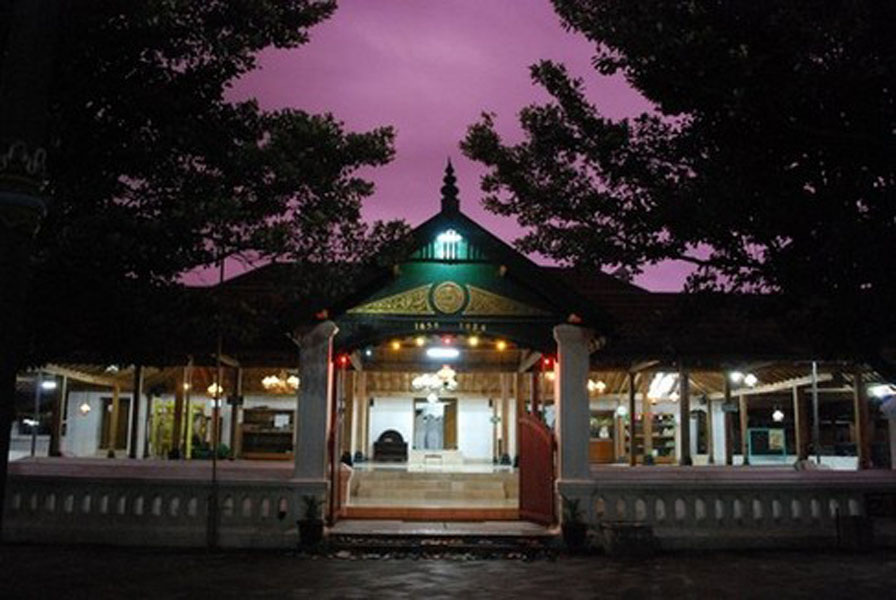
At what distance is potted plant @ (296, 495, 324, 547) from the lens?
41.5 ft

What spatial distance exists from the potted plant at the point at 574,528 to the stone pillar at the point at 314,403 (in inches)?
152

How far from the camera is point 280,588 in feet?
31.9

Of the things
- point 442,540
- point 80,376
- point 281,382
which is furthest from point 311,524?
point 80,376

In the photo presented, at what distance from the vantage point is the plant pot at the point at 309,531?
12.6m

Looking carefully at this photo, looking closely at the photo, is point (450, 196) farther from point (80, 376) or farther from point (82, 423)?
point (82, 423)

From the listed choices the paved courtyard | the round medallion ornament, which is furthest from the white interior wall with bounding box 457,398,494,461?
the paved courtyard

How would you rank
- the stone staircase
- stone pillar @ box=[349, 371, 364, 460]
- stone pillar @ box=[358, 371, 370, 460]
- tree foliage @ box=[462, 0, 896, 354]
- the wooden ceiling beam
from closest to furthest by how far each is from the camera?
tree foliage @ box=[462, 0, 896, 354] < the stone staircase < the wooden ceiling beam < stone pillar @ box=[349, 371, 364, 460] < stone pillar @ box=[358, 371, 370, 460]

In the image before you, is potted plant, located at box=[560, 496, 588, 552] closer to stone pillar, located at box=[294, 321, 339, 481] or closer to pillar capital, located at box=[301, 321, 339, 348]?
stone pillar, located at box=[294, 321, 339, 481]

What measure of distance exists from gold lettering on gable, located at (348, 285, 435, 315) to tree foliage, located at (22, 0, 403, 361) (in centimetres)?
373

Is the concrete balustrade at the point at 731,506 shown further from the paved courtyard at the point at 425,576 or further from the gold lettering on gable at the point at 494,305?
the gold lettering on gable at the point at 494,305

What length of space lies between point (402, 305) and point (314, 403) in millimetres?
2128

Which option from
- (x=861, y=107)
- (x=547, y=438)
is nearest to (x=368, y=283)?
(x=547, y=438)

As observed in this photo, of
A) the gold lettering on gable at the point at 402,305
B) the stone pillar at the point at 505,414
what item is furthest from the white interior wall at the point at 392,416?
the gold lettering on gable at the point at 402,305

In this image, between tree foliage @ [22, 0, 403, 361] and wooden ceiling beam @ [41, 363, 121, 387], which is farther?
wooden ceiling beam @ [41, 363, 121, 387]
